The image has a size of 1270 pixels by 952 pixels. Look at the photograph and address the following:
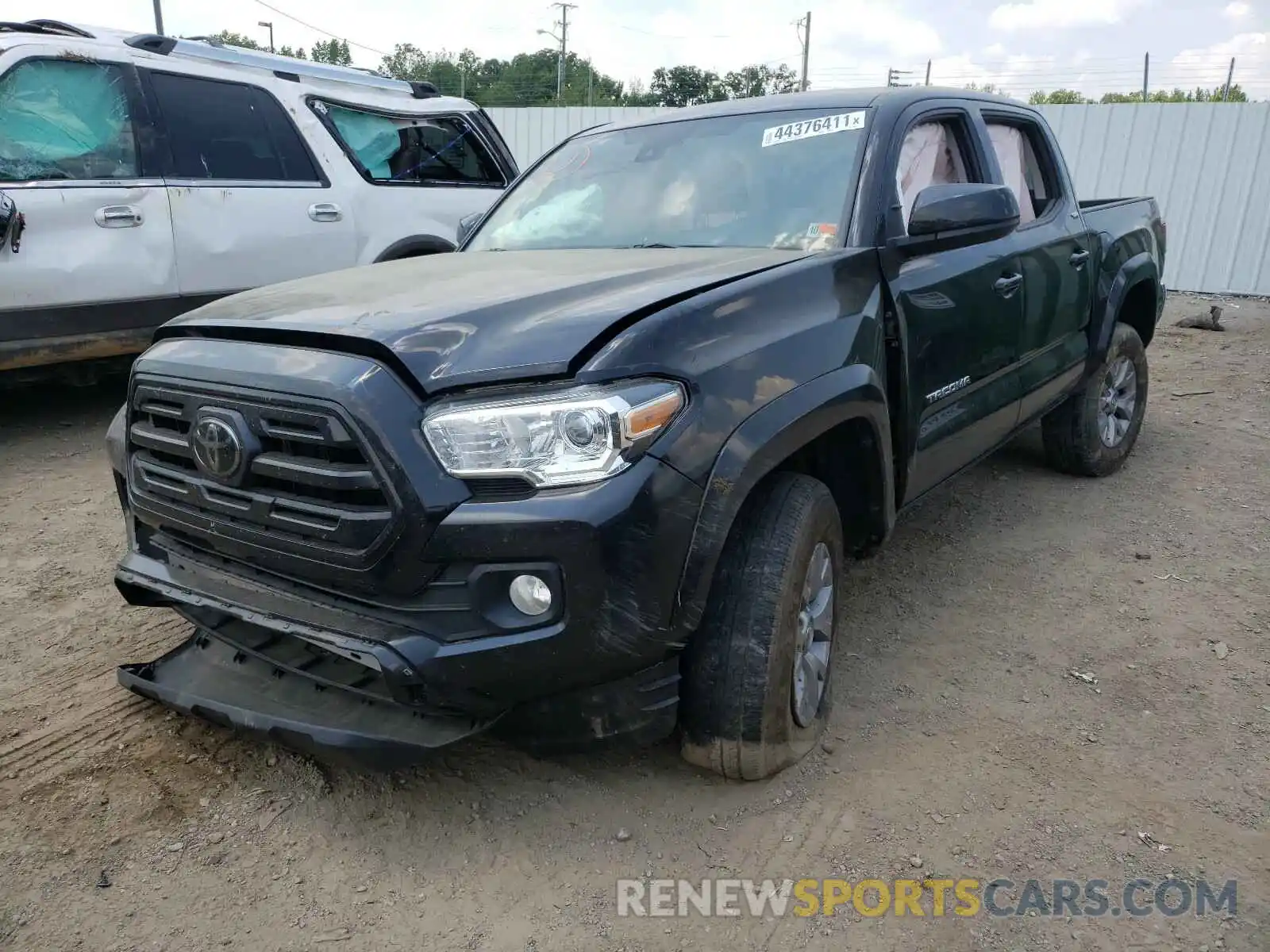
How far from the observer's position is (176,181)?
5.07 meters

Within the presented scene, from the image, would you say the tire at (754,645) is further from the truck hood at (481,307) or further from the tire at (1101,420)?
the tire at (1101,420)

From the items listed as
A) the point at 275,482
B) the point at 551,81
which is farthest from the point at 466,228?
the point at 551,81

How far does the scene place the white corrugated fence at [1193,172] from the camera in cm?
1139

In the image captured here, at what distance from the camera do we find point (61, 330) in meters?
4.68

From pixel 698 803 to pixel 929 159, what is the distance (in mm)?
2371

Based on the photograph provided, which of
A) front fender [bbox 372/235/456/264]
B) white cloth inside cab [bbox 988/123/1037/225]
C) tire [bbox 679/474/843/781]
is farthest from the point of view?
front fender [bbox 372/235/456/264]

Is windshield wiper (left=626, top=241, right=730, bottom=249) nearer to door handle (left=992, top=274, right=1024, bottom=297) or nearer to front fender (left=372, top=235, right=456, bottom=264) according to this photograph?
door handle (left=992, top=274, right=1024, bottom=297)

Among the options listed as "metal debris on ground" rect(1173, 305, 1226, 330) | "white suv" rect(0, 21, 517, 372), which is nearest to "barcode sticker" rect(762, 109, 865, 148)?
"white suv" rect(0, 21, 517, 372)

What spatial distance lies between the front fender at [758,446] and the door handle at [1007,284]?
1105 mm

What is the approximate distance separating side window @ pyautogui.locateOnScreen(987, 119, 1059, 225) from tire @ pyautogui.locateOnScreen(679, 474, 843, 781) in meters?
2.22

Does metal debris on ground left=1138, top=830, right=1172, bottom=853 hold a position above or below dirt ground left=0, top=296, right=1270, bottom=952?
above

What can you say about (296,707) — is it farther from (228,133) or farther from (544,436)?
(228,133)

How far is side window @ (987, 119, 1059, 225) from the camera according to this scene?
4.00m

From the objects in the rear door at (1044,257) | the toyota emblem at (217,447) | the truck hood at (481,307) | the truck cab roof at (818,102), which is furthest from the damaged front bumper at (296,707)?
the rear door at (1044,257)
